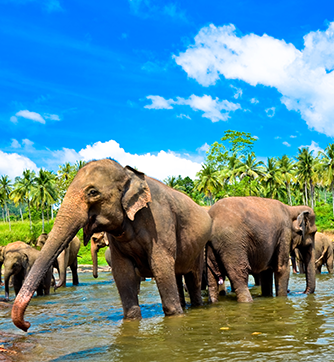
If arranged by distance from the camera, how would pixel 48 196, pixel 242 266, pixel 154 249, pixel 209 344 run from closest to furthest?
pixel 209 344 < pixel 154 249 < pixel 242 266 < pixel 48 196

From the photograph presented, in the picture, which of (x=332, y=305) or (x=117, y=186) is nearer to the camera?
(x=117, y=186)

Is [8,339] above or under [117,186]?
under

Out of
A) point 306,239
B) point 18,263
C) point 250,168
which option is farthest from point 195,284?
point 250,168

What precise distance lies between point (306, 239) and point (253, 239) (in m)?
2.45

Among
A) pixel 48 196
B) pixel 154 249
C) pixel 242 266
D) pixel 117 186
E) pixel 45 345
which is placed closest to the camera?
pixel 45 345

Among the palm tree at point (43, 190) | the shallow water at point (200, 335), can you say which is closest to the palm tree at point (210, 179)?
the palm tree at point (43, 190)

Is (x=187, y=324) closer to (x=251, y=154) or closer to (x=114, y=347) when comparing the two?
(x=114, y=347)

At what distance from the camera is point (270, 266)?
8.72 metres

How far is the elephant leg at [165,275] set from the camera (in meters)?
5.79

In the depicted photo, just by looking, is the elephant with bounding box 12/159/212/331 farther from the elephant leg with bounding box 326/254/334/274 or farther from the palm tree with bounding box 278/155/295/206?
the palm tree with bounding box 278/155/295/206

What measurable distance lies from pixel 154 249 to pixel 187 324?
3.35ft

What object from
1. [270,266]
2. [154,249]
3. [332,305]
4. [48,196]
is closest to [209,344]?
[154,249]

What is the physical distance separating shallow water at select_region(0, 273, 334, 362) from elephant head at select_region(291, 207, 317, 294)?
5.78ft

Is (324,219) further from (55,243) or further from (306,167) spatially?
(55,243)
